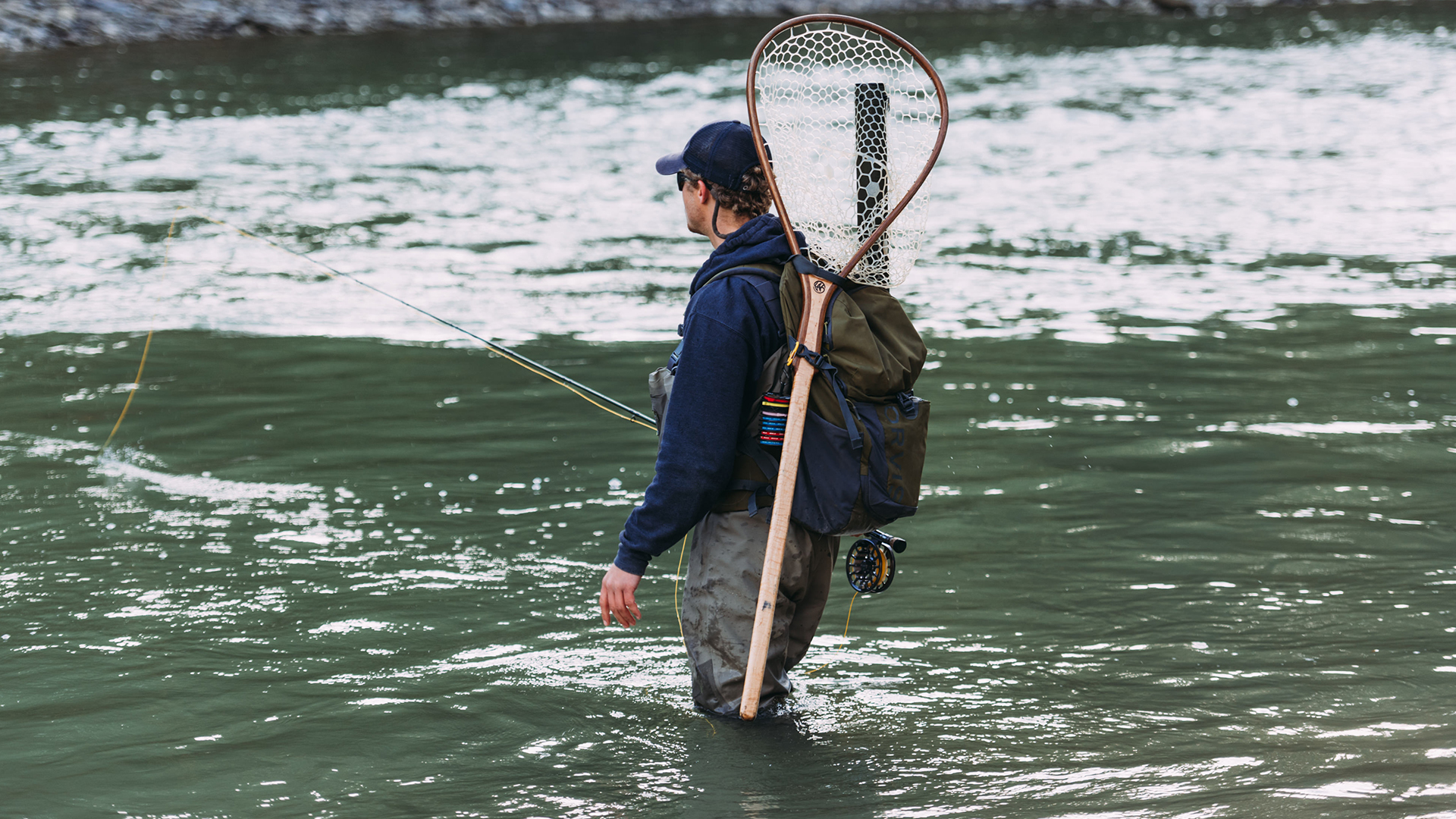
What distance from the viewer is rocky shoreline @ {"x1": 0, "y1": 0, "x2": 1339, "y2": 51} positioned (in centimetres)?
2755

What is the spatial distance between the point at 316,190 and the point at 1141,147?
9312 millimetres

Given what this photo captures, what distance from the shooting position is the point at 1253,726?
4223 millimetres

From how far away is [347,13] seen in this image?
1284 inches

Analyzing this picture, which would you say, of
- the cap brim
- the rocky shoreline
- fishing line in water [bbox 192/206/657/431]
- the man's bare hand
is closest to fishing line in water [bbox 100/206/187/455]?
fishing line in water [bbox 192/206/657/431]

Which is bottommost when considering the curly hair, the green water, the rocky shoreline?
the green water

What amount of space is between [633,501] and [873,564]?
8.39ft

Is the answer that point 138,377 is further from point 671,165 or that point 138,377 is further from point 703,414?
point 703,414

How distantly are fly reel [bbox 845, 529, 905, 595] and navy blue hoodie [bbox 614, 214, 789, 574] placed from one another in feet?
1.77

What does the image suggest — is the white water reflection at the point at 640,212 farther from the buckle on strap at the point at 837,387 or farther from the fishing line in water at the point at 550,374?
the buckle on strap at the point at 837,387

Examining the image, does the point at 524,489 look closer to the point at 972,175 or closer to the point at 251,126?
the point at 972,175

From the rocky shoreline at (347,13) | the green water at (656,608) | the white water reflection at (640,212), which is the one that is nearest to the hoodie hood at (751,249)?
the green water at (656,608)

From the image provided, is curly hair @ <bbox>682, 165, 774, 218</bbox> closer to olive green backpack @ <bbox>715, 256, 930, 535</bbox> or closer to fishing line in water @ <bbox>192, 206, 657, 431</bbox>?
olive green backpack @ <bbox>715, 256, 930, 535</bbox>

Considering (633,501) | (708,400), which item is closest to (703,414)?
(708,400)

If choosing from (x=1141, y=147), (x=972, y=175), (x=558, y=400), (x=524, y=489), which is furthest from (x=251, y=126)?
(x=524, y=489)
